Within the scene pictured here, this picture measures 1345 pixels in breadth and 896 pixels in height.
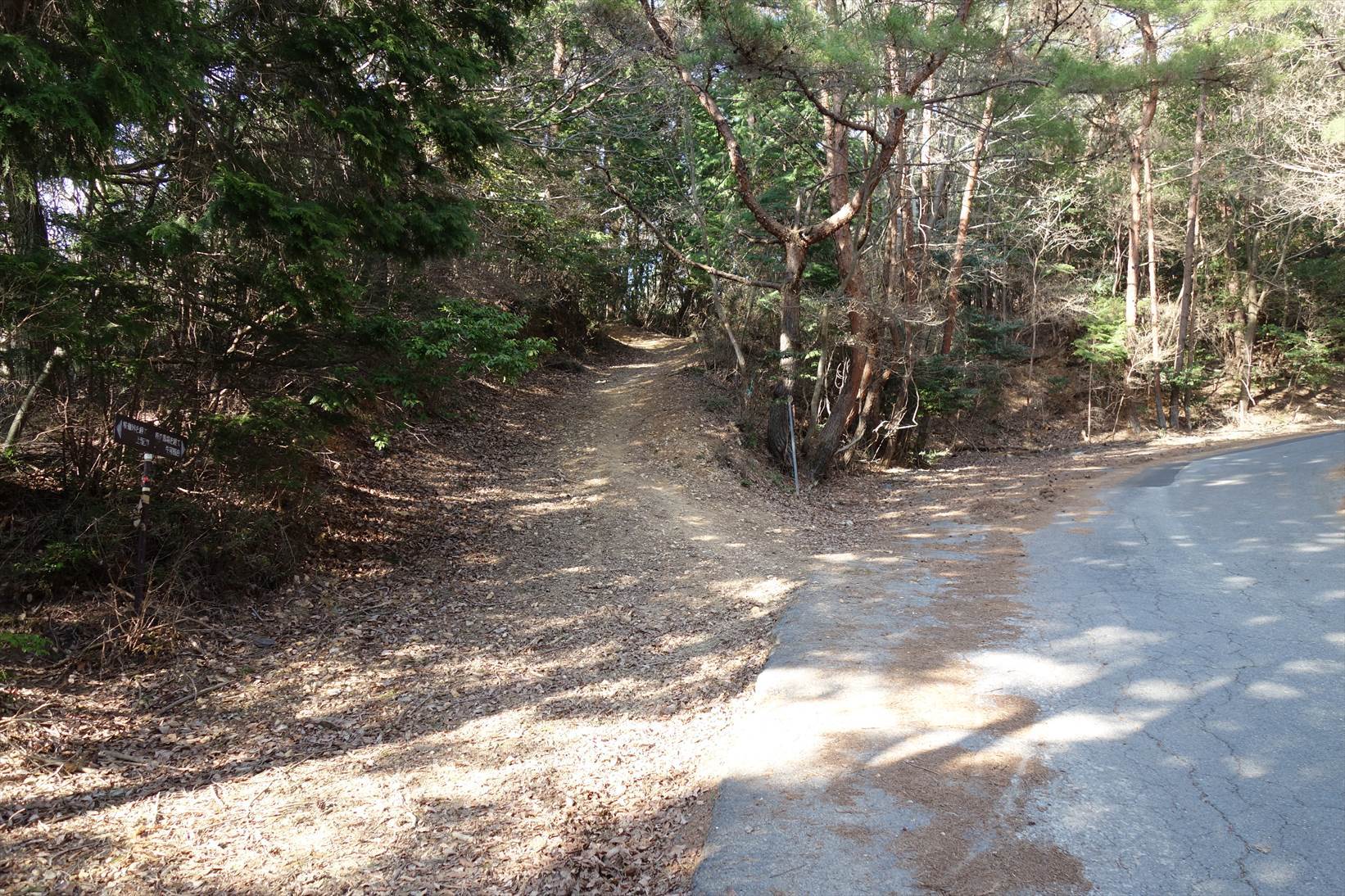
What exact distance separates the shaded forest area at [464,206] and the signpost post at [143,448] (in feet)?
1.22

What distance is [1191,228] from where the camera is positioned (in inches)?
915

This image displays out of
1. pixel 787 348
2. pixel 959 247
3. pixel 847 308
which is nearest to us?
pixel 847 308

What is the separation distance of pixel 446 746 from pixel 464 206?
497cm

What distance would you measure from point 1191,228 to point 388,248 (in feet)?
80.1

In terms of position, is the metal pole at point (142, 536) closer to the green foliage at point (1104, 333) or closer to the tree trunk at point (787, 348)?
the tree trunk at point (787, 348)

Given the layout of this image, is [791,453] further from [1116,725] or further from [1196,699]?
[1116,725]

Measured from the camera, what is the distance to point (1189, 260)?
23.5m

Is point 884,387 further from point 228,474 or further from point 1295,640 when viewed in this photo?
point 228,474

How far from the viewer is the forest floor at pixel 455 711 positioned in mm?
4059

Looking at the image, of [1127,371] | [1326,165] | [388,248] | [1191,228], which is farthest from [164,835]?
[1191,228]

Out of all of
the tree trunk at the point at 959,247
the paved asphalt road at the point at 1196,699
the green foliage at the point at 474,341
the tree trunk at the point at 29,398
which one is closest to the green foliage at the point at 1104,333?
the tree trunk at the point at 959,247

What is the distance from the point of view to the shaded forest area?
239 inches

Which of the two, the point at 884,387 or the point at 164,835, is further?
the point at 884,387

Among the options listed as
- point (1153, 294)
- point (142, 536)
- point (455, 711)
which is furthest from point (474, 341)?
point (1153, 294)
